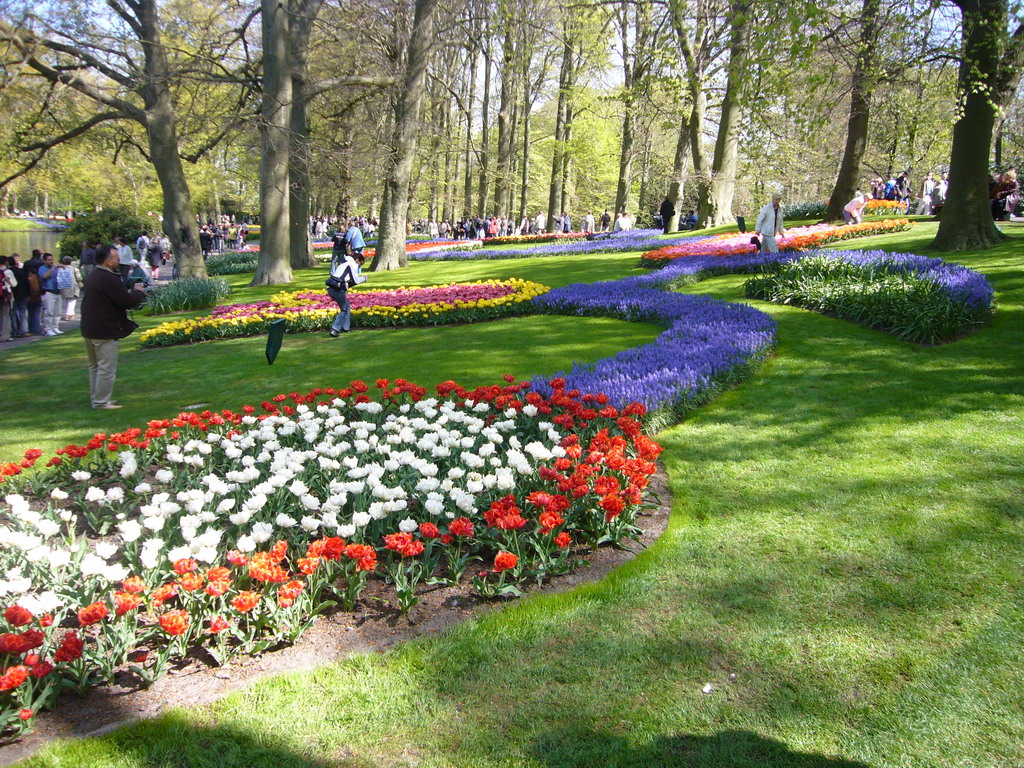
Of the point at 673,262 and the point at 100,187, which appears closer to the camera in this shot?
the point at 673,262

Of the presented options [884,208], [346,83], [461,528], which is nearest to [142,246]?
[346,83]

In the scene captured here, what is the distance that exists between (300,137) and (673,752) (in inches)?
748

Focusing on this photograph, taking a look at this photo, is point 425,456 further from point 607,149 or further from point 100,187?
point 607,149

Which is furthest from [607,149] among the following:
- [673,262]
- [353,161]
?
[673,262]

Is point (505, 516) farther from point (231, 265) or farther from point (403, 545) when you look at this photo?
point (231, 265)

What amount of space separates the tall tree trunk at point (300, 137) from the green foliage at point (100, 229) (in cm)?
679

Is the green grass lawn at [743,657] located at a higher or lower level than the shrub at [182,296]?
lower


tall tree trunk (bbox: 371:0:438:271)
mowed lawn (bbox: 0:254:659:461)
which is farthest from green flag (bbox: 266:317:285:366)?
tall tree trunk (bbox: 371:0:438:271)

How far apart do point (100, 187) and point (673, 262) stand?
42.8m

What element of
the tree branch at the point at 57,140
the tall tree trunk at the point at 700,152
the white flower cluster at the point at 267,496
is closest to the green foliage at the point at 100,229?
the tree branch at the point at 57,140

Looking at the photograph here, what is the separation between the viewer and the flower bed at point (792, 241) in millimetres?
15961

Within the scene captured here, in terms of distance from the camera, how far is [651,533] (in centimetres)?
453

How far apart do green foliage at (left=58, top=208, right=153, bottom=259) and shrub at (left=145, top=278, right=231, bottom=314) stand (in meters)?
12.5

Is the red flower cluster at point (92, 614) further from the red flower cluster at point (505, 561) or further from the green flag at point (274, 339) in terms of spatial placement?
the green flag at point (274, 339)
